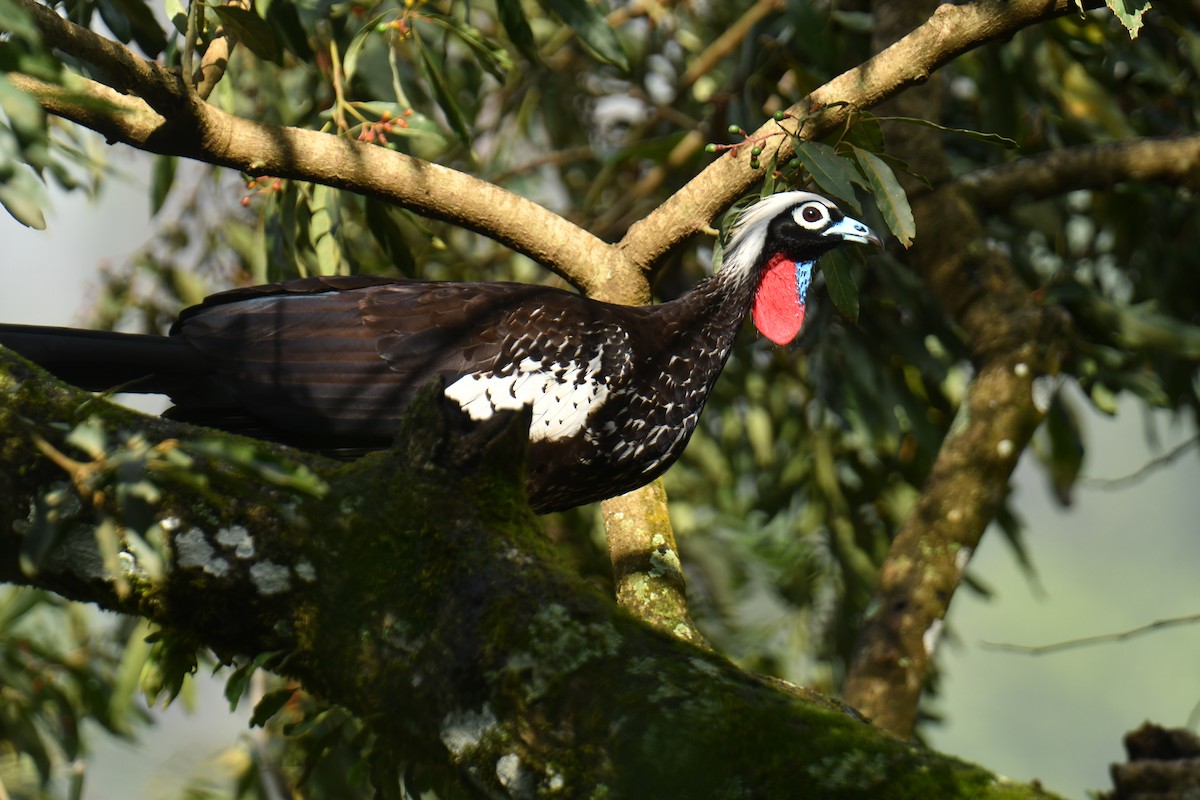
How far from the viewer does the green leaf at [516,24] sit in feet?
11.1

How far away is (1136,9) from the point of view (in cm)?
251

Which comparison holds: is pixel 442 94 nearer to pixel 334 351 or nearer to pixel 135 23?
pixel 135 23

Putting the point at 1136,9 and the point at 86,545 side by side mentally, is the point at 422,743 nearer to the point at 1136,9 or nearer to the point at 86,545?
the point at 86,545

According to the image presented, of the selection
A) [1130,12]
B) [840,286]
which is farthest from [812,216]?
[1130,12]

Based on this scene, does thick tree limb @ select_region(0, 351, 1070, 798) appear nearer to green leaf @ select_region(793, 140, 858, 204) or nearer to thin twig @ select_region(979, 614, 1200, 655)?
green leaf @ select_region(793, 140, 858, 204)

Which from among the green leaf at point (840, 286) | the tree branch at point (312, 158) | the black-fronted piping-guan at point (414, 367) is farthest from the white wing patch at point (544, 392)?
the green leaf at point (840, 286)

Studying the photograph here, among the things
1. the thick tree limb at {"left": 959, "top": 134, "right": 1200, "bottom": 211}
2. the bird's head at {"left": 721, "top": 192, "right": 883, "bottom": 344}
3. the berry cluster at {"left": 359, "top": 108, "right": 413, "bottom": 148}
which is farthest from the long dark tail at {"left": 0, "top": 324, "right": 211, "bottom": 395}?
the thick tree limb at {"left": 959, "top": 134, "right": 1200, "bottom": 211}

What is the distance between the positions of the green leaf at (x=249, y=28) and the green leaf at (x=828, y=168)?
1.04m

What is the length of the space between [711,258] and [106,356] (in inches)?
78.9

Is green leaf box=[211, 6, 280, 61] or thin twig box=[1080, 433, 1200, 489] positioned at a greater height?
thin twig box=[1080, 433, 1200, 489]

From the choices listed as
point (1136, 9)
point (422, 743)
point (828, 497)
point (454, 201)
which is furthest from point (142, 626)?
point (1136, 9)

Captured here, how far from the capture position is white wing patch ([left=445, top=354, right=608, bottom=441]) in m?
2.78

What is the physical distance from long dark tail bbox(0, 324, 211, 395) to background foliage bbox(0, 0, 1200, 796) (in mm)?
726

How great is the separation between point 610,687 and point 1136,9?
175cm
